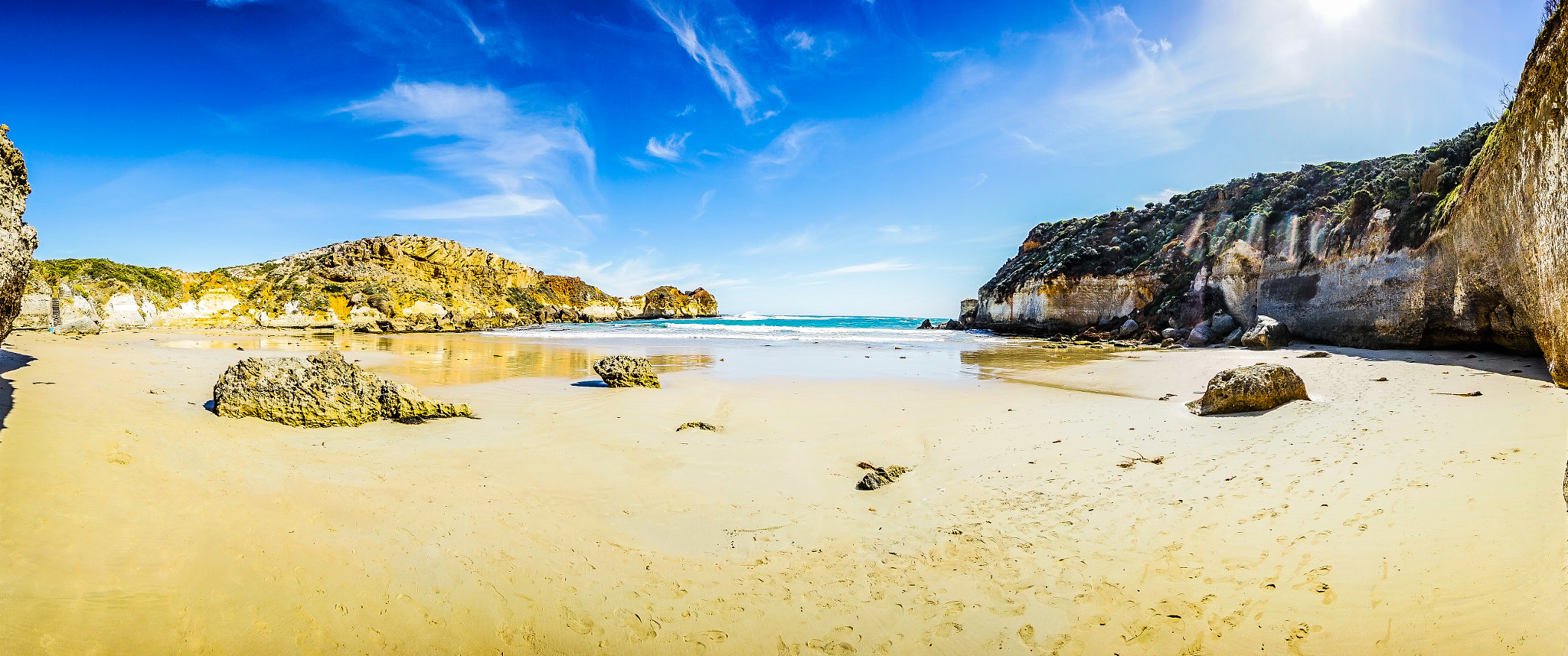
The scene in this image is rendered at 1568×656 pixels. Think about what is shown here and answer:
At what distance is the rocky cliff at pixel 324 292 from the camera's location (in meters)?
28.3

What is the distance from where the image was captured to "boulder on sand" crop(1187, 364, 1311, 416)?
23.2 ft

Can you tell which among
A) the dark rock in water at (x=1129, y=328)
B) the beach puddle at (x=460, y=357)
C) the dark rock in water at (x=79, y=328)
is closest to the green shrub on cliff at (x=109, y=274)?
the dark rock in water at (x=79, y=328)

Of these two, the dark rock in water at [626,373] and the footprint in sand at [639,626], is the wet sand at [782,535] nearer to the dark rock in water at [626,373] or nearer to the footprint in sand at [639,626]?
the footprint in sand at [639,626]

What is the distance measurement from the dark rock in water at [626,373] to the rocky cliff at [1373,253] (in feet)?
40.2

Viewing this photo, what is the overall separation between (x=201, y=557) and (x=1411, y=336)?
22638 mm

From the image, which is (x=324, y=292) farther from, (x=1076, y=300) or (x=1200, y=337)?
(x=1200, y=337)

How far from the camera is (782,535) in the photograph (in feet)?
13.0

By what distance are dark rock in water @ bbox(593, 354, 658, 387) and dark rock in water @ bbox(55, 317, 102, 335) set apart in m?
25.8

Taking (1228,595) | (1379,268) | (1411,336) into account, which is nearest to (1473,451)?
(1228,595)

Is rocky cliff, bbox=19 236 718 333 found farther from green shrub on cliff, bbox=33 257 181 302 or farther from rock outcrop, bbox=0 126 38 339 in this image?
rock outcrop, bbox=0 126 38 339

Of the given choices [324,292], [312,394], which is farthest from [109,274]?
[312,394]

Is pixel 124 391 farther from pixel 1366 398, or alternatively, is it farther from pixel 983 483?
pixel 1366 398

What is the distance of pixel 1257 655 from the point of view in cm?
251

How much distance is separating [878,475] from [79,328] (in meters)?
34.1
